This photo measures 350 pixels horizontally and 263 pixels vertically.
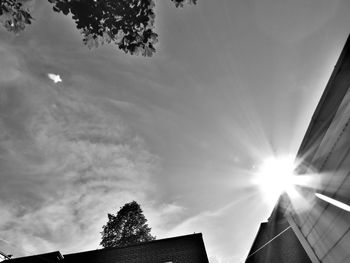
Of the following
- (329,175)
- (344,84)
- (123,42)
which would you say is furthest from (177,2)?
(329,175)

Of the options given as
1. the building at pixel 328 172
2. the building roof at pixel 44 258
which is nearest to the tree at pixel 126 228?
the building roof at pixel 44 258

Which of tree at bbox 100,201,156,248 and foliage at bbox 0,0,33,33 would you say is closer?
foliage at bbox 0,0,33,33

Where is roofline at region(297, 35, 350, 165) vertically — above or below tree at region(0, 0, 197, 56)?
below

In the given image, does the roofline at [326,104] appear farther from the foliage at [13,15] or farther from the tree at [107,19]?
the foliage at [13,15]

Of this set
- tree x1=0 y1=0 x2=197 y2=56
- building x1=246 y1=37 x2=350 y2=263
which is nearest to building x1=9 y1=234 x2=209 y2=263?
building x1=246 y1=37 x2=350 y2=263

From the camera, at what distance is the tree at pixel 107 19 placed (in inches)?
164

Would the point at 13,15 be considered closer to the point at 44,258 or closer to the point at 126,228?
the point at 44,258

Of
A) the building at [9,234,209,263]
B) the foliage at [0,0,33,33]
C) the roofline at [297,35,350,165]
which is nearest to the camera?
the roofline at [297,35,350,165]

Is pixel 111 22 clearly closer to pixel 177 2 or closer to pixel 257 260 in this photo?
pixel 177 2

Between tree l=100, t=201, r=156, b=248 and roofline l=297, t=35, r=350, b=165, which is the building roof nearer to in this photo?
tree l=100, t=201, r=156, b=248

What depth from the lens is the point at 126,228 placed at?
29578 millimetres

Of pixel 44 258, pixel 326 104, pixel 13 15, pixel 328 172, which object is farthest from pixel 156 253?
pixel 13 15

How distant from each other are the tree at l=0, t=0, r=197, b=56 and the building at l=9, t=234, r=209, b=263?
1407 cm

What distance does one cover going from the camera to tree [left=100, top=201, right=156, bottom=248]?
92.8 feet
